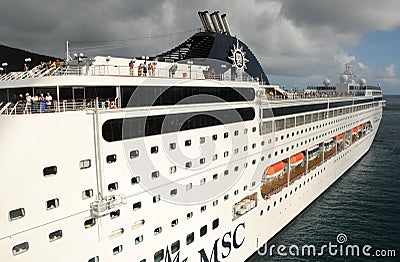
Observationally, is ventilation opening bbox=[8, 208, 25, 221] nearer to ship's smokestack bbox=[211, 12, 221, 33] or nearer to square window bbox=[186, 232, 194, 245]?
square window bbox=[186, 232, 194, 245]

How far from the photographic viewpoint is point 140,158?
10.7 metres

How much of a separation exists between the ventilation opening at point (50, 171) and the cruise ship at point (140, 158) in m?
0.03

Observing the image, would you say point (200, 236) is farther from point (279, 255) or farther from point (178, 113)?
point (279, 255)

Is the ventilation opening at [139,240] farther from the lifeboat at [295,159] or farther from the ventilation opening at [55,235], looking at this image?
the lifeboat at [295,159]

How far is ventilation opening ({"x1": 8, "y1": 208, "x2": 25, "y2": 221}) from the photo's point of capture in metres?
7.83

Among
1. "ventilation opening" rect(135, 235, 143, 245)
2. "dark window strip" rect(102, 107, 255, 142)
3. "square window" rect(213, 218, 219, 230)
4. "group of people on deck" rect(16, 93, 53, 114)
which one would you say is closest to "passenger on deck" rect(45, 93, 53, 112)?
"group of people on deck" rect(16, 93, 53, 114)

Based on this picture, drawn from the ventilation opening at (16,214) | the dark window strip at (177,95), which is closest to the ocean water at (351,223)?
the dark window strip at (177,95)

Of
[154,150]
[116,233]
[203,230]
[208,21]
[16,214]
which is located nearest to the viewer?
[16,214]

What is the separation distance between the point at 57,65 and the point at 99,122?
2587 mm

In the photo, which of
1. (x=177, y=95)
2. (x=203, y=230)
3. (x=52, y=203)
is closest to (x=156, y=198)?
(x=203, y=230)

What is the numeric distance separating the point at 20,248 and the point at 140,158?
4.21m

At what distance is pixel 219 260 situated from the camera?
14703 mm

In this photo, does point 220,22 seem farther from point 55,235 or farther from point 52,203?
point 55,235

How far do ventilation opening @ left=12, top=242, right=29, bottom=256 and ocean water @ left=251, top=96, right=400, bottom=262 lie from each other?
12.6 metres
